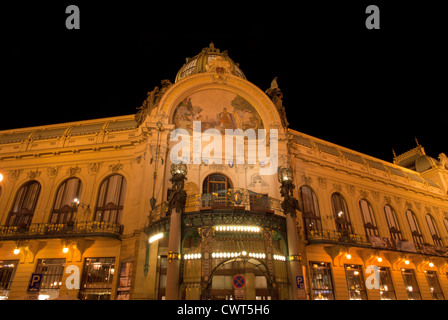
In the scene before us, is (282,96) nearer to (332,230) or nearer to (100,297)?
(332,230)

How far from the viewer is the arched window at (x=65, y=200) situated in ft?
64.6

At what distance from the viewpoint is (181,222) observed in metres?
14.5

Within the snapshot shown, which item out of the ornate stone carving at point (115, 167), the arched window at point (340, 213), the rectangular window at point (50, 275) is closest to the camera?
the rectangular window at point (50, 275)

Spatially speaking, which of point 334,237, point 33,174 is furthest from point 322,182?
point 33,174

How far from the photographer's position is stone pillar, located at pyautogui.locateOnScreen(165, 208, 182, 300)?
1264 centimetres

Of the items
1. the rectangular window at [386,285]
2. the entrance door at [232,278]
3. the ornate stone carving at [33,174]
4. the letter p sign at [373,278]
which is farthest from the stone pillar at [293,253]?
the ornate stone carving at [33,174]

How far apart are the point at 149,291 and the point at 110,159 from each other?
1021 cm

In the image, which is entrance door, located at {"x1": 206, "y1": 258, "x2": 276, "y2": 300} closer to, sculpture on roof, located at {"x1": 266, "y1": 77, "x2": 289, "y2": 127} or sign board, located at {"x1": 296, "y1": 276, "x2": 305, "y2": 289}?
sign board, located at {"x1": 296, "y1": 276, "x2": 305, "y2": 289}

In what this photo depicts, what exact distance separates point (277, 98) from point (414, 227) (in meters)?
19.5

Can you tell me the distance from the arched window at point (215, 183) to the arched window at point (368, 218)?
13.2 metres

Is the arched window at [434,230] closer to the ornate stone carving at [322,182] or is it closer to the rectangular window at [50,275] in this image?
the ornate stone carving at [322,182]

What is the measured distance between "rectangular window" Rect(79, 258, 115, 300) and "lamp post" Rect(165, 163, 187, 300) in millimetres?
6334

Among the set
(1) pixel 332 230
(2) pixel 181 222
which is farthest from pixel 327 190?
(2) pixel 181 222

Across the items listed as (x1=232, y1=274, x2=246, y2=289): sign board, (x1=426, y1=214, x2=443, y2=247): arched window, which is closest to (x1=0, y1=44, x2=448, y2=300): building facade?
(x1=232, y1=274, x2=246, y2=289): sign board
